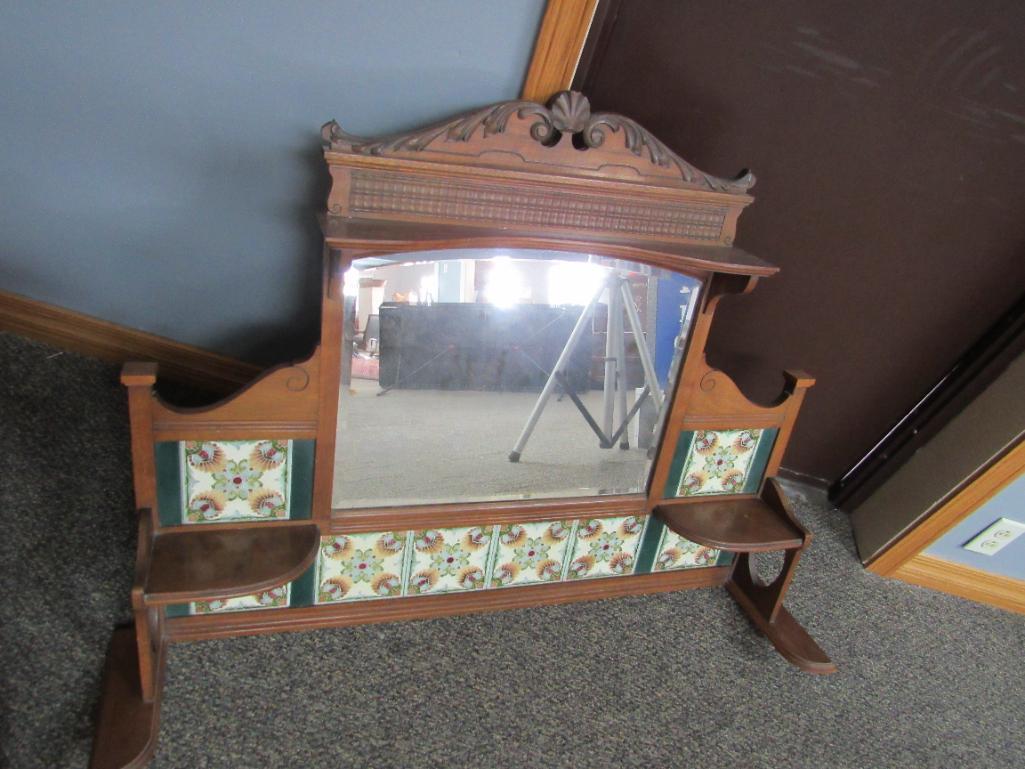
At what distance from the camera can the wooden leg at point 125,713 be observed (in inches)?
31.8

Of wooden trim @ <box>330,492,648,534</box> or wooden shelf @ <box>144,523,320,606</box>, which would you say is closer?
wooden shelf @ <box>144,523,320,606</box>

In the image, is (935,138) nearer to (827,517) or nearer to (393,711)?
(827,517)

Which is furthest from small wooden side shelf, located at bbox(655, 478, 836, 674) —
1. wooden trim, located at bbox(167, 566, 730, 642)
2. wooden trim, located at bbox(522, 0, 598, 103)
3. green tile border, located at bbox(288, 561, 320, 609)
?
wooden trim, located at bbox(522, 0, 598, 103)

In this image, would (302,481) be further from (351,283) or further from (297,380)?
(351,283)

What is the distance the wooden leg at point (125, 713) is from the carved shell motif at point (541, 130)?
71 cm

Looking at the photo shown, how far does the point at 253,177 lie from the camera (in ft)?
3.06

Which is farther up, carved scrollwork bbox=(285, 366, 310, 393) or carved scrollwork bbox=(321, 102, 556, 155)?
carved scrollwork bbox=(321, 102, 556, 155)

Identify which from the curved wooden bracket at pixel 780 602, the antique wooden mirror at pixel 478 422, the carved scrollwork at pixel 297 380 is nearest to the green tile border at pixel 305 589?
the antique wooden mirror at pixel 478 422

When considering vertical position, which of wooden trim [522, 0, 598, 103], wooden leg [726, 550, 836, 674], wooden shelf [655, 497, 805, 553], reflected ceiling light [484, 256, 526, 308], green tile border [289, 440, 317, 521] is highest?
wooden trim [522, 0, 598, 103]

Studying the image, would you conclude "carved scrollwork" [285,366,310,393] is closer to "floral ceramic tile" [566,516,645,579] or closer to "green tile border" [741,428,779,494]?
"floral ceramic tile" [566,516,645,579]

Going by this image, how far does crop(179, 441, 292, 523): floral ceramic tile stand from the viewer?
89 cm

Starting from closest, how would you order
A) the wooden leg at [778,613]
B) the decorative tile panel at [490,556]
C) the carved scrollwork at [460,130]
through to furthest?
the carved scrollwork at [460,130], the decorative tile panel at [490,556], the wooden leg at [778,613]

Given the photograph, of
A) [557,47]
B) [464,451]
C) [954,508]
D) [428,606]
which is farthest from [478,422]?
[954,508]

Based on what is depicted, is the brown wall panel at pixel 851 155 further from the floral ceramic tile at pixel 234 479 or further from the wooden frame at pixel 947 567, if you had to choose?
the floral ceramic tile at pixel 234 479
